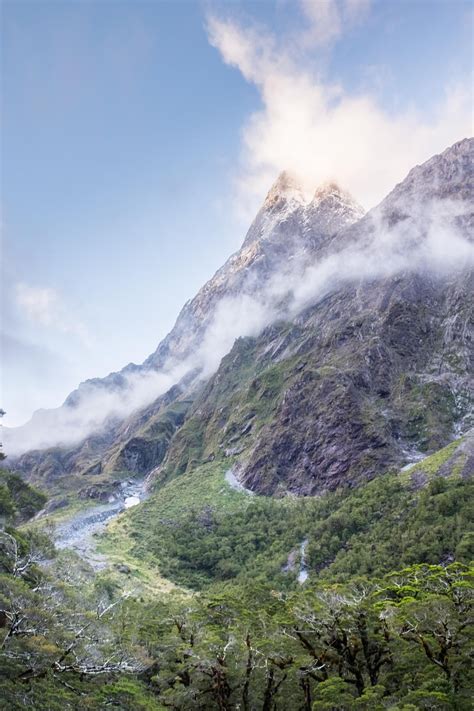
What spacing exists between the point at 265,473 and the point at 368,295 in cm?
9274

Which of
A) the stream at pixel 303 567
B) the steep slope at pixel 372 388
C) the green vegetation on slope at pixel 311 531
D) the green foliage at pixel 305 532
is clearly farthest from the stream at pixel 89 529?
the stream at pixel 303 567

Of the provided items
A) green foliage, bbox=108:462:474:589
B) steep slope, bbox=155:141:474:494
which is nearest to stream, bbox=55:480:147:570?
green foliage, bbox=108:462:474:589

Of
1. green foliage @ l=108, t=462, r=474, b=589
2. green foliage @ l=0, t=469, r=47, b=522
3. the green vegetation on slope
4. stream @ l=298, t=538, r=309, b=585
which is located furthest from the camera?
stream @ l=298, t=538, r=309, b=585

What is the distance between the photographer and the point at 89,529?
136m

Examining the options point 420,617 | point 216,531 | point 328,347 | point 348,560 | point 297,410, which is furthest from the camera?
point 328,347

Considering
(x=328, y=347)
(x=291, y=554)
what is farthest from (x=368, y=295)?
(x=291, y=554)

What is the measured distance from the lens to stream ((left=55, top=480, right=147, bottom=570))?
96.0 metres

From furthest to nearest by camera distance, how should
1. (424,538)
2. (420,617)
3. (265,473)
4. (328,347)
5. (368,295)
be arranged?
(368,295) < (328,347) < (265,473) < (424,538) < (420,617)

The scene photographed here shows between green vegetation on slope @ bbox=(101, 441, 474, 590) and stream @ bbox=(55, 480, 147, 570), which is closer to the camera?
green vegetation on slope @ bbox=(101, 441, 474, 590)

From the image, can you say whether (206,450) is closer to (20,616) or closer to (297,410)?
(297,410)

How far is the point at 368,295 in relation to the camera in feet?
635

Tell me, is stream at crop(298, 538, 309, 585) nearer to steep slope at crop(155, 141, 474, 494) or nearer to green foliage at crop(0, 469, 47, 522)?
steep slope at crop(155, 141, 474, 494)

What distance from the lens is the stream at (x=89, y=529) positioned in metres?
96.0

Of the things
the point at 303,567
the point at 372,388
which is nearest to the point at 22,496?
the point at 303,567
